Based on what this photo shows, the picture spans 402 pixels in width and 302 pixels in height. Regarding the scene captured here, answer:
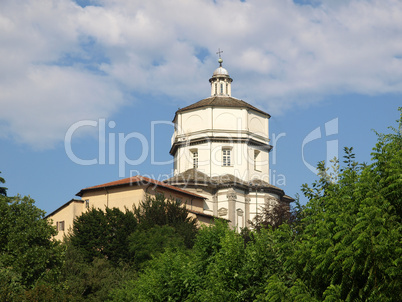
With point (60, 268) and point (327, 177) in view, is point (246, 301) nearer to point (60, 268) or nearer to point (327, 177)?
point (327, 177)

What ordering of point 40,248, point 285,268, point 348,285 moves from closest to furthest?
point 348,285
point 285,268
point 40,248

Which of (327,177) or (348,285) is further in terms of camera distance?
(327,177)

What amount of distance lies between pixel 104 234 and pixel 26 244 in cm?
1413

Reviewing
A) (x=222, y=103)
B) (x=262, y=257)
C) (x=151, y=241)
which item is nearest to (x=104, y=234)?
(x=151, y=241)

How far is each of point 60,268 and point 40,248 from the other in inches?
93.8

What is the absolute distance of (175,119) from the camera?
71438 millimetres

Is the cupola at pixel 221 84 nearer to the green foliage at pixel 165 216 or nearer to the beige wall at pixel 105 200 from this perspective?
the beige wall at pixel 105 200

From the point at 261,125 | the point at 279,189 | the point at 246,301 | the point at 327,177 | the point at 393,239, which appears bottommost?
the point at 246,301

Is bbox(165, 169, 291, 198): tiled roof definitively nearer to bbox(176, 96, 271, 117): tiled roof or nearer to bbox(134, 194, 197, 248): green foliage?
bbox(176, 96, 271, 117): tiled roof

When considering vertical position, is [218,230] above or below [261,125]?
below

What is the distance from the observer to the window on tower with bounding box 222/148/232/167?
222 feet

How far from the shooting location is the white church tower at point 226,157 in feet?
213

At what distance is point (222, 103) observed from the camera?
68.6 m

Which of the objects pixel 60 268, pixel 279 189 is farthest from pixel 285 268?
pixel 279 189
